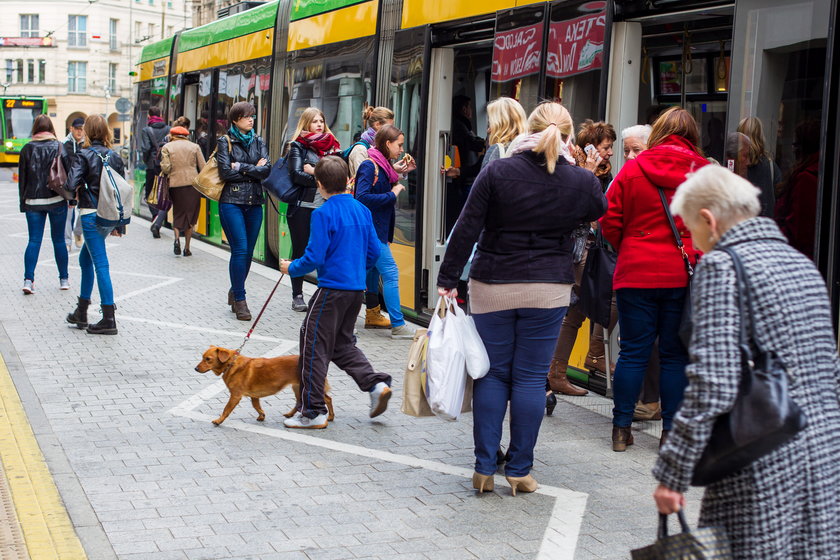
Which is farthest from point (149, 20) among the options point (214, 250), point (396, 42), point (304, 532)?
point (304, 532)

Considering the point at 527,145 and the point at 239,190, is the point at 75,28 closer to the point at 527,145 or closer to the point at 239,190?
the point at 239,190

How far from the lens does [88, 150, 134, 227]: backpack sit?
8.78 m

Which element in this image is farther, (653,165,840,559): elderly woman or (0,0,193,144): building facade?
(0,0,193,144): building facade

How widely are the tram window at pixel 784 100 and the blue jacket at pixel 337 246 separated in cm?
199

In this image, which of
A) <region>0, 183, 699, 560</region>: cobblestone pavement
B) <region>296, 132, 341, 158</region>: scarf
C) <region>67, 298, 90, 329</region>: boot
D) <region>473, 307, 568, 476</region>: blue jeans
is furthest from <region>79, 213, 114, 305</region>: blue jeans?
<region>473, 307, 568, 476</region>: blue jeans

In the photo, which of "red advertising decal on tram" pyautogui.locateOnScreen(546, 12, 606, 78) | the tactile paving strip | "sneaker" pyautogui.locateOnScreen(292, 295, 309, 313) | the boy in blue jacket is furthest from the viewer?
"sneaker" pyautogui.locateOnScreen(292, 295, 309, 313)

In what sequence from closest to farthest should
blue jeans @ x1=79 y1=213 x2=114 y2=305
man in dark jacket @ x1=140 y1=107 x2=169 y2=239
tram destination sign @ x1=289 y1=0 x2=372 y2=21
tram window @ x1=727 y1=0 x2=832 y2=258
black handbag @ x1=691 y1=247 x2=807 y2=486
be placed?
black handbag @ x1=691 y1=247 x2=807 y2=486
tram window @ x1=727 y1=0 x2=832 y2=258
blue jeans @ x1=79 y1=213 x2=114 y2=305
tram destination sign @ x1=289 y1=0 x2=372 y2=21
man in dark jacket @ x1=140 y1=107 x2=169 y2=239

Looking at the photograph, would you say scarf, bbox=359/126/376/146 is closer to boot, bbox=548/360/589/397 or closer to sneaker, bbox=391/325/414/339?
sneaker, bbox=391/325/414/339

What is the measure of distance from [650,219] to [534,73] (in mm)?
2273

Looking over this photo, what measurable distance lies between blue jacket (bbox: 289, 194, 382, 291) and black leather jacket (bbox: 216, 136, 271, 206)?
3.77m

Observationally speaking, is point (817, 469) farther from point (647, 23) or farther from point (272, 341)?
point (272, 341)

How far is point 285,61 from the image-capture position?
1281cm

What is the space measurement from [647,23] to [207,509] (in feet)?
12.7

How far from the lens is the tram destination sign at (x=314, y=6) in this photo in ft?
36.3
